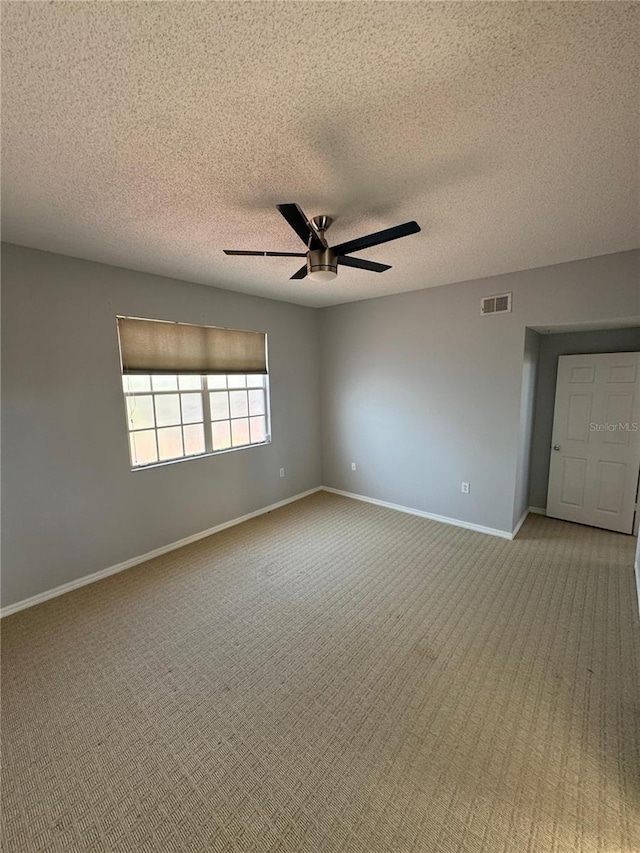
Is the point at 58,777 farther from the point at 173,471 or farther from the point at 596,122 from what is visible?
the point at 596,122

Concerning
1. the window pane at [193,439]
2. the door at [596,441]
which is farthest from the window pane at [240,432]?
the door at [596,441]

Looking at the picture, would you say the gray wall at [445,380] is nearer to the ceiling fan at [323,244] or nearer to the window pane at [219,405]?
the window pane at [219,405]

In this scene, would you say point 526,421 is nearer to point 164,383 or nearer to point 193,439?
point 193,439

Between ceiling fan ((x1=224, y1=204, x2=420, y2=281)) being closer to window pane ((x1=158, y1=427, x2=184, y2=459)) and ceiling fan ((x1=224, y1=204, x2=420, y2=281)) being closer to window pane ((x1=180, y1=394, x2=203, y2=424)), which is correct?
window pane ((x1=180, y1=394, x2=203, y2=424))

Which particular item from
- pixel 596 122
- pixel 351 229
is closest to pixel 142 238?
pixel 351 229

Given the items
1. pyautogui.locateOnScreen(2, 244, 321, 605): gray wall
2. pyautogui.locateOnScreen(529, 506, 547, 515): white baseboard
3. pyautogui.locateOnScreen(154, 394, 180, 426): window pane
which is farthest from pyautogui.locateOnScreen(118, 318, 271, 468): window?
pyautogui.locateOnScreen(529, 506, 547, 515): white baseboard

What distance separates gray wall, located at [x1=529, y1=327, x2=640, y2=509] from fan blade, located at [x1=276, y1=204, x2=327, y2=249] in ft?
10.9

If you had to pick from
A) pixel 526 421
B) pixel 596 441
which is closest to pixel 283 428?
pixel 526 421

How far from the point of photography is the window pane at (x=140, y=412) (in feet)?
10.3

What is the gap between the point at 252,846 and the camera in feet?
4.12

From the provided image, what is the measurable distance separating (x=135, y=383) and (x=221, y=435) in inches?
42.1

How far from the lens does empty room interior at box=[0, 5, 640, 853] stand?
46.1 inches

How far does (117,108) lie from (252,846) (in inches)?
109

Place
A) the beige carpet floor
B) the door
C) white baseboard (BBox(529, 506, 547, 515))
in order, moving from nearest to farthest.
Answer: the beige carpet floor < the door < white baseboard (BBox(529, 506, 547, 515))
